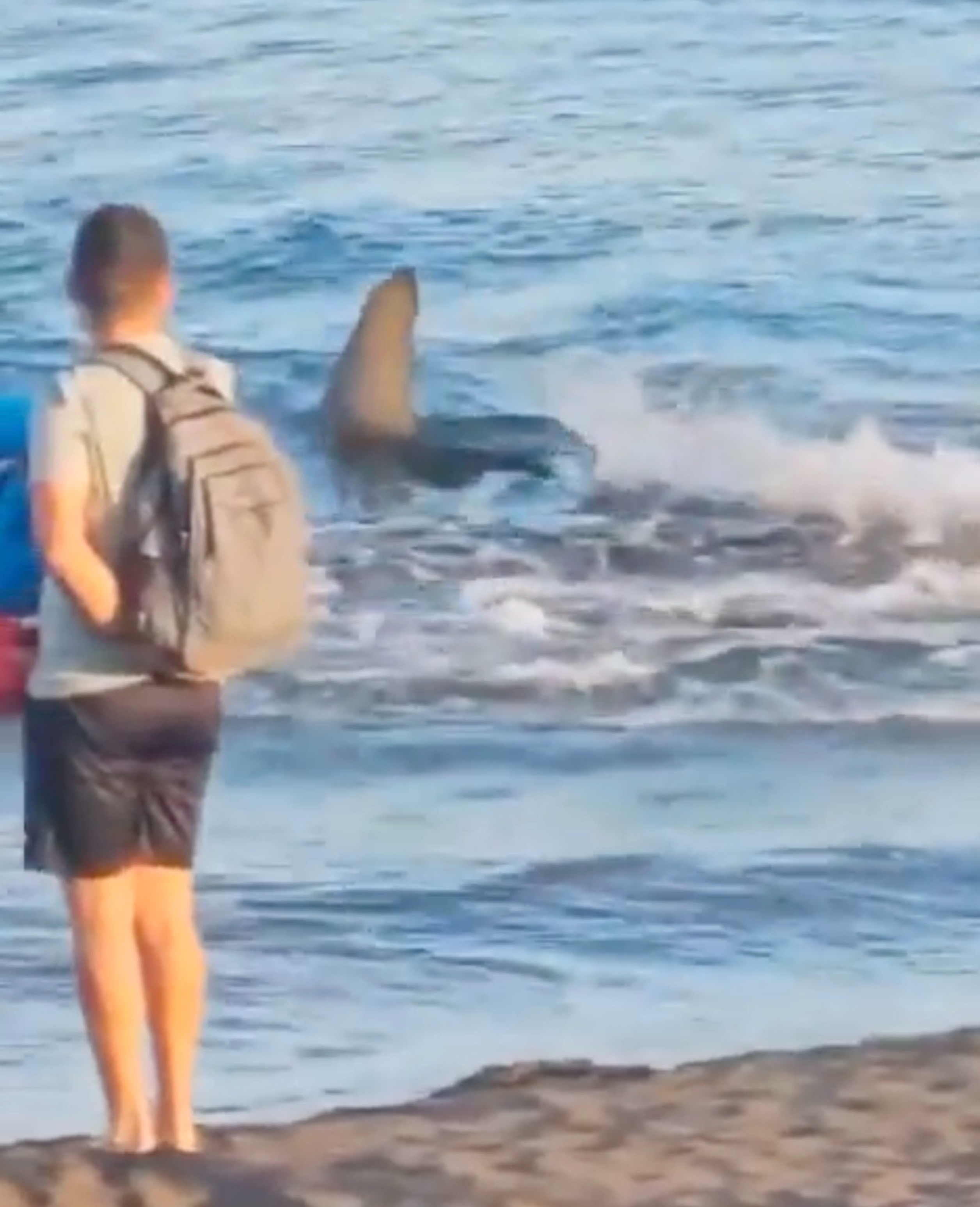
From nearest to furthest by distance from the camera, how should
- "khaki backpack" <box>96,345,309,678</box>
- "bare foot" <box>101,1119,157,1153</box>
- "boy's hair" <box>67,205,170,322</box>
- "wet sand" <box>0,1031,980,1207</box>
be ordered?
"khaki backpack" <box>96,345,309,678</box> < "boy's hair" <box>67,205,170,322</box> < "wet sand" <box>0,1031,980,1207</box> < "bare foot" <box>101,1119,157,1153</box>

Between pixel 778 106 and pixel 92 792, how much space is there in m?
27.8

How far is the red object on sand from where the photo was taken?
582 centimetres

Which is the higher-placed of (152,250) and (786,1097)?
(152,250)

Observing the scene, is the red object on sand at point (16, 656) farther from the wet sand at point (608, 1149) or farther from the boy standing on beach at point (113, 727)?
the wet sand at point (608, 1149)

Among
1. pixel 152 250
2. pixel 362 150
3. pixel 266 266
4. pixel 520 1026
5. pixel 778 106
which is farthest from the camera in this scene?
pixel 778 106

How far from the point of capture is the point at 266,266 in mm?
25984

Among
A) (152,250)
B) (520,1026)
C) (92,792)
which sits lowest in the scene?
(520,1026)

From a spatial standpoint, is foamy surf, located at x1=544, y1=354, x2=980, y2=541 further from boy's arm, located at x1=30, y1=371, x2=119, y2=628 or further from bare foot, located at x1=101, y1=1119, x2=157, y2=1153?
boy's arm, located at x1=30, y1=371, x2=119, y2=628

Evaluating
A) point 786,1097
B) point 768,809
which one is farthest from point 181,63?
point 786,1097

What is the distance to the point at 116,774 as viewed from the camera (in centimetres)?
568

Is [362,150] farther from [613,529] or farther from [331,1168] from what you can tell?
[331,1168]

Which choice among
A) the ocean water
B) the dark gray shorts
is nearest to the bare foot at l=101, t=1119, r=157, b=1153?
the dark gray shorts

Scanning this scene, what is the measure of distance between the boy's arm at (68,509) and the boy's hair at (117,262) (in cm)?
16

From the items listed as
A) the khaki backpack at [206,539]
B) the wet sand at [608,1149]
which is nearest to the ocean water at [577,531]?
the wet sand at [608,1149]
